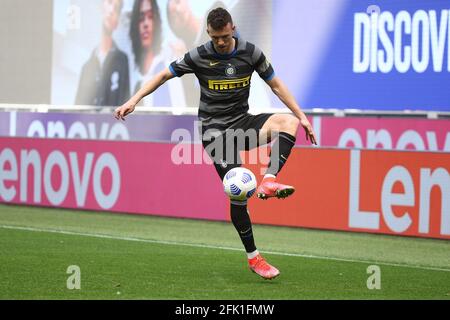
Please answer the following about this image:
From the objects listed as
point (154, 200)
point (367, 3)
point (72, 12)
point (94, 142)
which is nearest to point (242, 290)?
point (154, 200)

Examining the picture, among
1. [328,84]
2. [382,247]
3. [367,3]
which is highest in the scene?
[367,3]

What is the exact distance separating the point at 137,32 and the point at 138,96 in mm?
11762

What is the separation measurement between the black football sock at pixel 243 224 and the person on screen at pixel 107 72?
11844mm

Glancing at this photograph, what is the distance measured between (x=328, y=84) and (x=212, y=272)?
28.1 feet

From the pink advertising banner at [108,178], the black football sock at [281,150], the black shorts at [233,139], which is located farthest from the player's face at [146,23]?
the black football sock at [281,150]

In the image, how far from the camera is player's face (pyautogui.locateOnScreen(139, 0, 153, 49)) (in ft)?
66.1

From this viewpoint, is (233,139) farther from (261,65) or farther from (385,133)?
(385,133)

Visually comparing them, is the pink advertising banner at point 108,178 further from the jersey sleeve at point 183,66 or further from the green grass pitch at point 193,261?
the jersey sleeve at point 183,66

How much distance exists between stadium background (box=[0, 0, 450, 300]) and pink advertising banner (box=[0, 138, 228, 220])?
0.02 meters

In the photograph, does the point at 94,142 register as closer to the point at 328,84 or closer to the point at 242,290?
the point at 328,84

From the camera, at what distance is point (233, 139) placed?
9062 mm

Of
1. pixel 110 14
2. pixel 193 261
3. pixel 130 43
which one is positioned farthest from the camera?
pixel 110 14

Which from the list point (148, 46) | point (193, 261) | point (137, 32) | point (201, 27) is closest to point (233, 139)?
point (193, 261)
